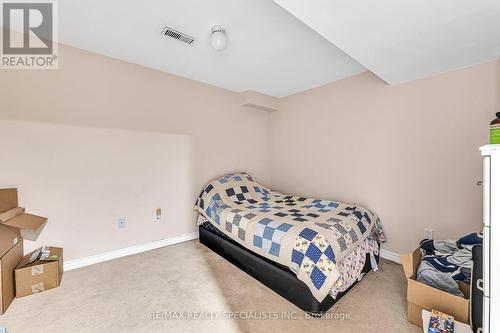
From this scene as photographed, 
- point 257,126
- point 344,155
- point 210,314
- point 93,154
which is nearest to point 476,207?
point 344,155

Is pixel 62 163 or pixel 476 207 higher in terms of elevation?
pixel 62 163

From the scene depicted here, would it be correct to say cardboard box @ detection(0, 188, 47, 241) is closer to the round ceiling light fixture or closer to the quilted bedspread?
the quilted bedspread

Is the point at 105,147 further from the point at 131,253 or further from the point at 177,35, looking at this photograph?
the point at 177,35

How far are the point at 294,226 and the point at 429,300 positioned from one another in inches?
38.2

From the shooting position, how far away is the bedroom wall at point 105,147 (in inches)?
75.6

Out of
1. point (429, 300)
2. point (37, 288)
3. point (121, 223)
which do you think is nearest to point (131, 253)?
point (121, 223)

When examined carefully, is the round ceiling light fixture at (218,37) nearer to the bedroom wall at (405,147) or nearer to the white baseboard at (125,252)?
the bedroom wall at (405,147)

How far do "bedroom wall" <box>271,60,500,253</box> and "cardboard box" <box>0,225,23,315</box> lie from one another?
3244mm

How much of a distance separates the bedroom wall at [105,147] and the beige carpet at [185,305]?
1.78 ft

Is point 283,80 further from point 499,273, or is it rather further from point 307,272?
point 499,273

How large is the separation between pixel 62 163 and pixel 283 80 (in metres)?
2.80

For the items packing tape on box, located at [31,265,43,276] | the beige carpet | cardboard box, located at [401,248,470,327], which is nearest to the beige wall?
packing tape on box, located at [31,265,43,276]

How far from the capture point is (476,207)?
1.83 metres

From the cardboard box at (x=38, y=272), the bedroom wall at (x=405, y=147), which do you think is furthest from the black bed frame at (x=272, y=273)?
the cardboard box at (x=38, y=272)
